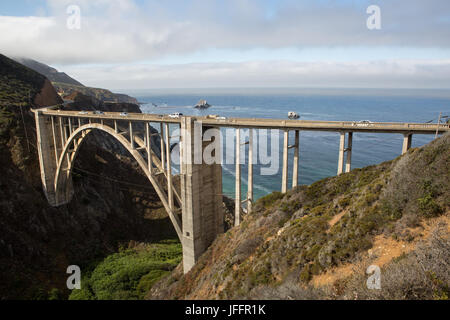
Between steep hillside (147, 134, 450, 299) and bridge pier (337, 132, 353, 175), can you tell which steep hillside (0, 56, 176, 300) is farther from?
bridge pier (337, 132, 353, 175)

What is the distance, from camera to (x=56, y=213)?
1339 inches

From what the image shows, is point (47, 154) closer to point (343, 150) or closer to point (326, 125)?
point (326, 125)

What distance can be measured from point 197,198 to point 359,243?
14882mm

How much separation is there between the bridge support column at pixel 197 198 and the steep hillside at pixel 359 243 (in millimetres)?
7446

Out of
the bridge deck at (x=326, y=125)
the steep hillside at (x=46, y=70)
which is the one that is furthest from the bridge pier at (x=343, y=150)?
the steep hillside at (x=46, y=70)

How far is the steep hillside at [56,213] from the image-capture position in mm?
26141

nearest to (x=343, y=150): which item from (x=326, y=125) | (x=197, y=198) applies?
(x=326, y=125)

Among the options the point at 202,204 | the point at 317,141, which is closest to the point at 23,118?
the point at 202,204

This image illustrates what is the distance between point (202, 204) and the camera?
933 inches

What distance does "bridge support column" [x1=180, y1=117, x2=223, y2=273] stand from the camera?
71.6 ft

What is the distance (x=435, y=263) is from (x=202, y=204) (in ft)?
59.8

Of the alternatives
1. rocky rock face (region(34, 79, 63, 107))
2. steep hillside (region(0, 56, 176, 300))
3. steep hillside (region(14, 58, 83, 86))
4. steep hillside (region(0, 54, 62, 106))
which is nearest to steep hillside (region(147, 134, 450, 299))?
steep hillside (region(0, 56, 176, 300))

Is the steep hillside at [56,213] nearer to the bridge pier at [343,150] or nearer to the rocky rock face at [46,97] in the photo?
the rocky rock face at [46,97]

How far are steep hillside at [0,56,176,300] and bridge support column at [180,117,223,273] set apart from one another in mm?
13273
